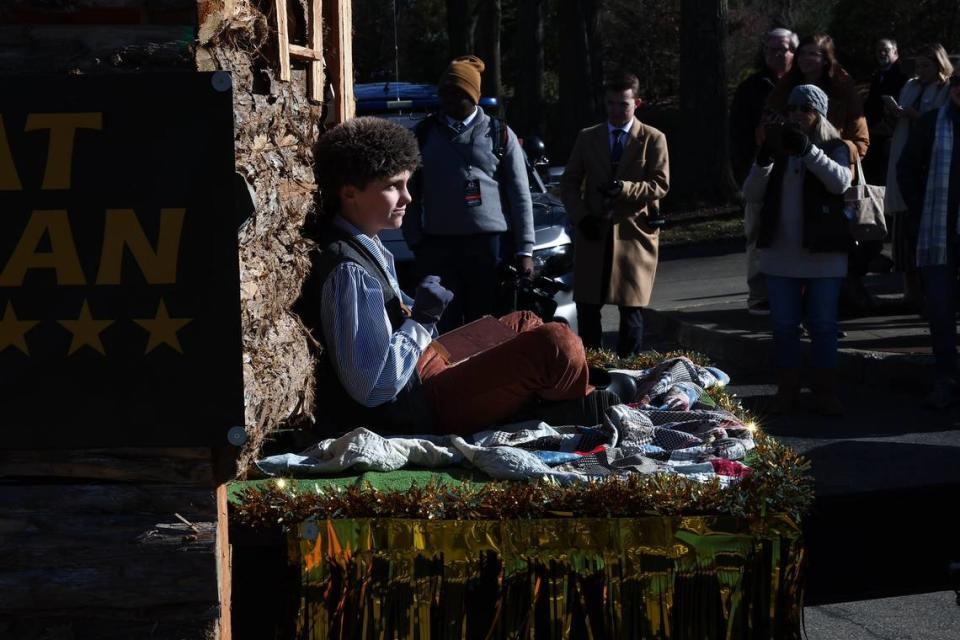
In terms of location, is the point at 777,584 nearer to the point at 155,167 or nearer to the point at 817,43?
the point at 155,167

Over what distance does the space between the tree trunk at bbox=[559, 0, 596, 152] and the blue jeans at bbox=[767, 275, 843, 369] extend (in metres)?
15.3

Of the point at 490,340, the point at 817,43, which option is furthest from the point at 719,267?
the point at 490,340

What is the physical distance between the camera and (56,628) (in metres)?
2.80

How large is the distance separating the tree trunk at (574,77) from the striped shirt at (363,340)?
17992 millimetres

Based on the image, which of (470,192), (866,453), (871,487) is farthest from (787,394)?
(871,487)

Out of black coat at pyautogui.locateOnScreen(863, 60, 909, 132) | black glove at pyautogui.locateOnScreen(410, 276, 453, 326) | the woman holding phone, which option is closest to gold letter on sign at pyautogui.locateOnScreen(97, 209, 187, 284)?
black glove at pyautogui.locateOnScreen(410, 276, 453, 326)

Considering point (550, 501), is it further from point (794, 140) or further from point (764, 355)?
point (764, 355)

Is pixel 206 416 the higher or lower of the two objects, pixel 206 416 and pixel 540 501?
the higher

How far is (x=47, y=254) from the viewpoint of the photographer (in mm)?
2725

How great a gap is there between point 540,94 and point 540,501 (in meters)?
21.8

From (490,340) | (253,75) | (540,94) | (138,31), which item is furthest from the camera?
(540,94)

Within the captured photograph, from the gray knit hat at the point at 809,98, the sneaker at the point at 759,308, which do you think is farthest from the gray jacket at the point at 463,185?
the sneaker at the point at 759,308

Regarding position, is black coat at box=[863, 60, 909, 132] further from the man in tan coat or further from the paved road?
the man in tan coat

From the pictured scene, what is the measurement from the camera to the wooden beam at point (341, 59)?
14.7 feet
